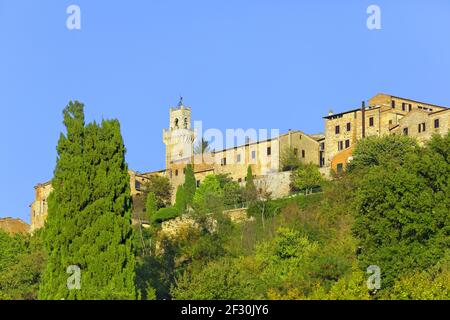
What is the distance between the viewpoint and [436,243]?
158 feet

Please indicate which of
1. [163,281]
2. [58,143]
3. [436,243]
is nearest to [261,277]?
[163,281]

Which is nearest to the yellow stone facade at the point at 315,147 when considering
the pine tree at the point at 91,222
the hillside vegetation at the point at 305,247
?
the hillside vegetation at the point at 305,247

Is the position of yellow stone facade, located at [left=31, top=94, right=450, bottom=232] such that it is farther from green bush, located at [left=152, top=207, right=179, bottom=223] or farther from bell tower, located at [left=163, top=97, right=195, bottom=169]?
green bush, located at [left=152, top=207, right=179, bottom=223]

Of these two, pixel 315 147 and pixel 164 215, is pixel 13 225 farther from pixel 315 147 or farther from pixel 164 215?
pixel 315 147

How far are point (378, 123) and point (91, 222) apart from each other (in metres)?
43.6

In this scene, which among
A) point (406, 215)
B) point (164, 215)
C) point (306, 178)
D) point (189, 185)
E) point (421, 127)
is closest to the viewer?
point (406, 215)

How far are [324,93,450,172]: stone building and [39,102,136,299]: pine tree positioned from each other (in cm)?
3707

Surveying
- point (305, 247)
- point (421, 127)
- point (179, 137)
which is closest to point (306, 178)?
point (421, 127)

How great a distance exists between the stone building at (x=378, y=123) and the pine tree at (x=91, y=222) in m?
37.1

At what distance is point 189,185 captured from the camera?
8356 centimetres

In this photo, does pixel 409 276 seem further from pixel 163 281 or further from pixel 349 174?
pixel 349 174

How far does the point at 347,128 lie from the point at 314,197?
36.2ft

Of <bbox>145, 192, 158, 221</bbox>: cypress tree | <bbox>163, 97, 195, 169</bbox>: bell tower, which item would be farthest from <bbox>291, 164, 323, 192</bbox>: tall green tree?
<bbox>163, 97, 195, 169</bbox>: bell tower

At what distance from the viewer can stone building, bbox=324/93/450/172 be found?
76.8 m
